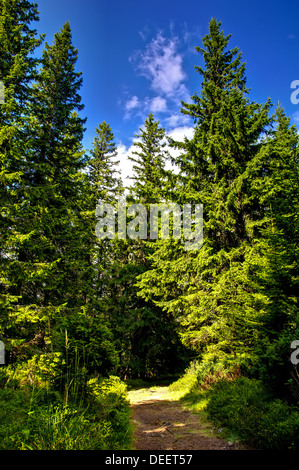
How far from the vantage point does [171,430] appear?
6043 millimetres

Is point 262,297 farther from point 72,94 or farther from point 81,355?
point 72,94

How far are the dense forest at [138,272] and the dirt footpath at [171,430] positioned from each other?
1.64 ft

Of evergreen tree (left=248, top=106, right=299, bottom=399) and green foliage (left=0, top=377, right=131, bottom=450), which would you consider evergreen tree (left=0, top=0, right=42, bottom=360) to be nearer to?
green foliage (left=0, top=377, right=131, bottom=450)

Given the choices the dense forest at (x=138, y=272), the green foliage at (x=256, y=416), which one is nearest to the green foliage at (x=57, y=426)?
the dense forest at (x=138, y=272)

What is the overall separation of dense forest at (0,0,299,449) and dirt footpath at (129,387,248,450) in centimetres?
50

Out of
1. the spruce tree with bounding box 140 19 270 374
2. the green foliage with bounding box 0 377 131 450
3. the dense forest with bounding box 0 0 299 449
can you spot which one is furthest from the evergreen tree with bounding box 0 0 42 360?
the spruce tree with bounding box 140 19 270 374

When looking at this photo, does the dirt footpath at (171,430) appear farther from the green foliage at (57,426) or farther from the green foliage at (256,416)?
the green foliage at (57,426)

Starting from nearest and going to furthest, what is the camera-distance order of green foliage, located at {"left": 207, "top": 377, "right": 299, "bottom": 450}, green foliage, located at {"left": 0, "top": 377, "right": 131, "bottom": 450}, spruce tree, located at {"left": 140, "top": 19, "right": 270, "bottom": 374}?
green foliage, located at {"left": 0, "top": 377, "right": 131, "bottom": 450} < green foliage, located at {"left": 207, "top": 377, "right": 299, "bottom": 450} < spruce tree, located at {"left": 140, "top": 19, "right": 270, "bottom": 374}

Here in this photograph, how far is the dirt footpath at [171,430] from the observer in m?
4.93

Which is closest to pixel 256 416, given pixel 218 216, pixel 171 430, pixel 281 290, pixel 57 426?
pixel 171 430

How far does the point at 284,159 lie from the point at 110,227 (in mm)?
14089

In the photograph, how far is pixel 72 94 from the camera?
47.0 ft

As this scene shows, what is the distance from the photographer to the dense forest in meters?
4.87
